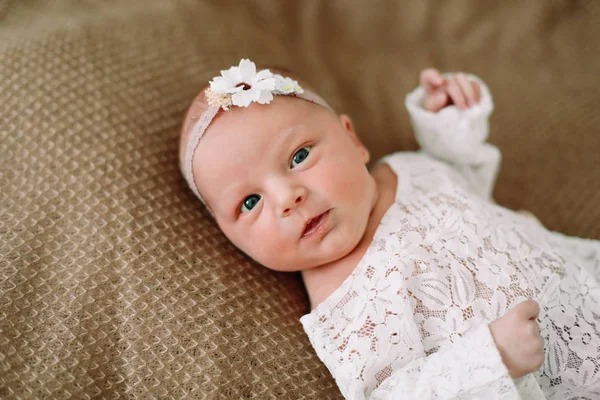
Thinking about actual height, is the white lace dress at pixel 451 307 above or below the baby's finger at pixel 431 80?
below

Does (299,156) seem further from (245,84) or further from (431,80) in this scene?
(431,80)

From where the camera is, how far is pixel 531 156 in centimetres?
148

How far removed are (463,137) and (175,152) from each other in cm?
74

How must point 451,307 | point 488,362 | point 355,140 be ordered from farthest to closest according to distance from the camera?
point 355,140 → point 451,307 → point 488,362

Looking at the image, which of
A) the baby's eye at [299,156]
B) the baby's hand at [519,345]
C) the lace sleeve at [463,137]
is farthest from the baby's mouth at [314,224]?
the lace sleeve at [463,137]

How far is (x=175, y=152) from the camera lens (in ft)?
3.88

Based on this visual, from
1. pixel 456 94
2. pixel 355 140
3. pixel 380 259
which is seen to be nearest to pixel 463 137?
pixel 456 94

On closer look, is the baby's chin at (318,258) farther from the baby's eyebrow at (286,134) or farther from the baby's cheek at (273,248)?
the baby's eyebrow at (286,134)

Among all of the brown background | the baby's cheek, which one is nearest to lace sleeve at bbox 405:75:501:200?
the brown background

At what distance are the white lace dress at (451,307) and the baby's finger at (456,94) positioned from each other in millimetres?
260

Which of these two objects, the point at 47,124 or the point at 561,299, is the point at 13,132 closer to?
the point at 47,124

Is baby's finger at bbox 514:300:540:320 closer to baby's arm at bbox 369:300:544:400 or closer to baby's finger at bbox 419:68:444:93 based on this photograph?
baby's arm at bbox 369:300:544:400

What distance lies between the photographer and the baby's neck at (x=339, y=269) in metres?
1.05

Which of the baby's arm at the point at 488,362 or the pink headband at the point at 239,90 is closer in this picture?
the baby's arm at the point at 488,362
